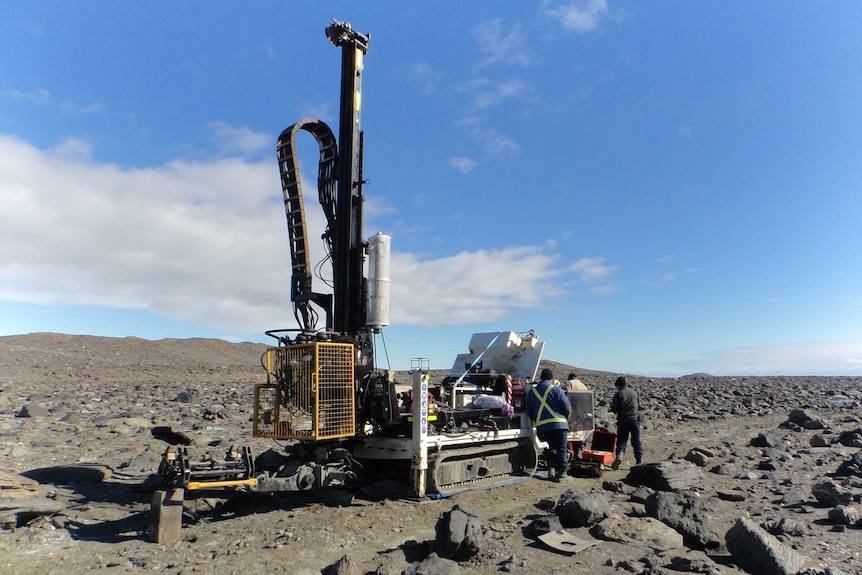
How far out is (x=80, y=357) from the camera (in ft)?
118

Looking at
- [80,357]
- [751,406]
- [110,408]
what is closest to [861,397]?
[751,406]

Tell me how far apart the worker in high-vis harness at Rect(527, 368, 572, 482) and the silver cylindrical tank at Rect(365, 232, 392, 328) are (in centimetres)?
282

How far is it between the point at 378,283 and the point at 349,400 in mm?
1997

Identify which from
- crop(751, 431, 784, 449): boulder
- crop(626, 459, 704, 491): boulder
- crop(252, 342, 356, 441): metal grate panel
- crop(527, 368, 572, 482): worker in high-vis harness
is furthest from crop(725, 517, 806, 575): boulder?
crop(751, 431, 784, 449): boulder

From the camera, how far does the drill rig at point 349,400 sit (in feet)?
23.6

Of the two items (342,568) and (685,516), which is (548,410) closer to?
Result: (685,516)

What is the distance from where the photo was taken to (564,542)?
566cm

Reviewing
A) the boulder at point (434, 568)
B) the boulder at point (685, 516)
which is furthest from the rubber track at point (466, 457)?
the boulder at point (434, 568)

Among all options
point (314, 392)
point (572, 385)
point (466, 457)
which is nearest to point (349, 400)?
point (314, 392)

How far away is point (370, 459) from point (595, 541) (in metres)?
3.59

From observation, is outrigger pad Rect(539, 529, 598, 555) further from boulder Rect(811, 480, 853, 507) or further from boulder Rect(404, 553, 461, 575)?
boulder Rect(811, 480, 853, 507)

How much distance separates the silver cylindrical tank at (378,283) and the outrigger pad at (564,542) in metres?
4.02

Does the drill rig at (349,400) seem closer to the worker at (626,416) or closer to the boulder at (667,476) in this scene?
the worker at (626,416)

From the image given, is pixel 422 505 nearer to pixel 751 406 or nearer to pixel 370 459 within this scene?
pixel 370 459
